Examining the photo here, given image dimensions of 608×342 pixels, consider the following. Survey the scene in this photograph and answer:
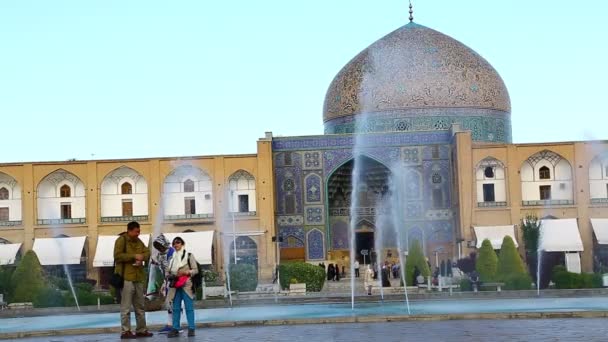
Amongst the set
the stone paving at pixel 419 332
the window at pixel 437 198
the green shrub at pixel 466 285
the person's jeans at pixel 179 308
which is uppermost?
the window at pixel 437 198

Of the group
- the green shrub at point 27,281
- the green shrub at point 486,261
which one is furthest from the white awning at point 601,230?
the green shrub at point 27,281

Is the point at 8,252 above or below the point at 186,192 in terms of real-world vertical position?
below

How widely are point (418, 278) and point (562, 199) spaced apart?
29.0ft

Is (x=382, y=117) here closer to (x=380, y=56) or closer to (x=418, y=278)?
(x=380, y=56)

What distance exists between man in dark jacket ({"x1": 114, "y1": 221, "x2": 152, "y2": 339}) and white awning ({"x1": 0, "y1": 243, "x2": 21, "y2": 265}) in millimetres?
24986

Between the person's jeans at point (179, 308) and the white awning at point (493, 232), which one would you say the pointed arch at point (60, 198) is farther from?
the person's jeans at point (179, 308)

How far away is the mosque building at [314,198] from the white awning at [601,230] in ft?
0.14

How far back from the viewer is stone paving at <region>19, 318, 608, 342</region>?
927 centimetres

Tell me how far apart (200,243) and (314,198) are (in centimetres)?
394

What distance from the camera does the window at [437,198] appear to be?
3644 centimetres

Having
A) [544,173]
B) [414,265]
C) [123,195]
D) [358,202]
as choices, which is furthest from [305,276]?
[544,173]

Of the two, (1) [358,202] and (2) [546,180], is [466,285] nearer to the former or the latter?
(2) [546,180]

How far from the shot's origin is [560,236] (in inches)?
1351

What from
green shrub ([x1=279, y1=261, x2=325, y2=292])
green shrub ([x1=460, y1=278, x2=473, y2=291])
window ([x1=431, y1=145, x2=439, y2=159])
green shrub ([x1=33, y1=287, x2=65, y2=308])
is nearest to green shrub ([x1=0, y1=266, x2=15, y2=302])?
green shrub ([x1=33, y1=287, x2=65, y2=308])
